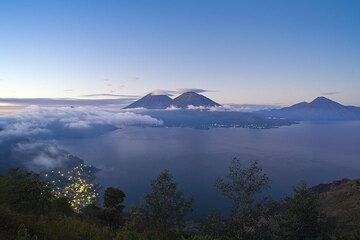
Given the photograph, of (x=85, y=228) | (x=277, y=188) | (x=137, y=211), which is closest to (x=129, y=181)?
(x=277, y=188)

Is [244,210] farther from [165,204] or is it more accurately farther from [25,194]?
[25,194]

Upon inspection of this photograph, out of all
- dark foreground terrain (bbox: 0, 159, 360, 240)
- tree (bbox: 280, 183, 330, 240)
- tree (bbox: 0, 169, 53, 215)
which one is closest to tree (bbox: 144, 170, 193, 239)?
dark foreground terrain (bbox: 0, 159, 360, 240)

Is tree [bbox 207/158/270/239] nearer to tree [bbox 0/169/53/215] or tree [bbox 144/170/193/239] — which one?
tree [bbox 144/170/193/239]

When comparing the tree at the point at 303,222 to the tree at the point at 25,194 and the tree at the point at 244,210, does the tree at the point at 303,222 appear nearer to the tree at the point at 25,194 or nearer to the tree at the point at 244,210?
the tree at the point at 244,210

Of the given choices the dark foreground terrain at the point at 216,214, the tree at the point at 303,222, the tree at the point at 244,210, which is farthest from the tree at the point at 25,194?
the tree at the point at 303,222

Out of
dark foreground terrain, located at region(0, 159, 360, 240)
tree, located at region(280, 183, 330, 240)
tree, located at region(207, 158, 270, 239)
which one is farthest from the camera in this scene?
tree, located at region(207, 158, 270, 239)

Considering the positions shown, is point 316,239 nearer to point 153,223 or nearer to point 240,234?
point 240,234
